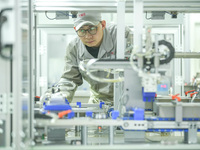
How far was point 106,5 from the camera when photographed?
2270mm

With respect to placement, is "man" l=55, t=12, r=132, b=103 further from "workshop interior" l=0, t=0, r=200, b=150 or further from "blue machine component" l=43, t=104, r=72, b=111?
"blue machine component" l=43, t=104, r=72, b=111

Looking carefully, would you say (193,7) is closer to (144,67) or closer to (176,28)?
(144,67)

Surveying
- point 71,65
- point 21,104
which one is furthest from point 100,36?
point 21,104

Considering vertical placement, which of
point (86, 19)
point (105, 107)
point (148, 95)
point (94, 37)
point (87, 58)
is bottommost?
point (105, 107)

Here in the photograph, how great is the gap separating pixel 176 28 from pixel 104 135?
1.94 metres

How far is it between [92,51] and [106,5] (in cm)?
75

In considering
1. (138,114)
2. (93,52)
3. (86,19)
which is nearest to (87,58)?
(93,52)

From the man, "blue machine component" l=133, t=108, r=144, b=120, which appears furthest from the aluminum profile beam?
"blue machine component" l=133, t=108, r=144, b=120

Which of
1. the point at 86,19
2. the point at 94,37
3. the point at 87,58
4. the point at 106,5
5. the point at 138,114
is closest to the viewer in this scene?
the point at 138,114

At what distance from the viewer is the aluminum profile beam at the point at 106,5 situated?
2.22 m

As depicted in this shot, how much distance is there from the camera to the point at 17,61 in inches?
54.8

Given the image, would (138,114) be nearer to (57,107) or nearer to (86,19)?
(57,107)

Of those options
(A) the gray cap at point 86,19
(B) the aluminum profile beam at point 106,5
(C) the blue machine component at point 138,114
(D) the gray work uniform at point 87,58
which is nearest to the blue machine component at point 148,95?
(C) the blue machine component at point 138,114

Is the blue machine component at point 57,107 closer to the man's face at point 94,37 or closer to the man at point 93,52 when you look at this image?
the man at point 93,52
